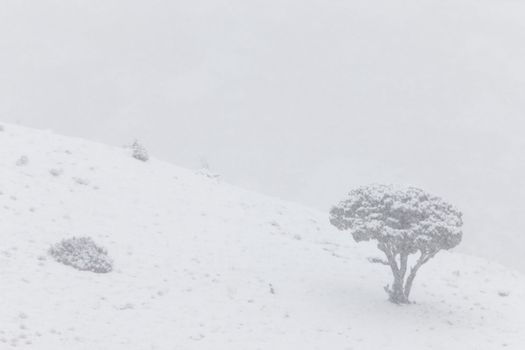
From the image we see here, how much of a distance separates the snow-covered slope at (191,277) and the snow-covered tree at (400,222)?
7.99 feet

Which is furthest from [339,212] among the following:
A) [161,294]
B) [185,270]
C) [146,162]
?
[146,162]

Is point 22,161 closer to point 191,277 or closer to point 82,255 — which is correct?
point 82,255

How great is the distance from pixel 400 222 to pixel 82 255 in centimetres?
1258

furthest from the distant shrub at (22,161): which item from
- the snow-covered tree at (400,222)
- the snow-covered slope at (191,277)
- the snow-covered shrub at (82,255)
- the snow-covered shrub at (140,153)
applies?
the snow-covered tree at (400,222)

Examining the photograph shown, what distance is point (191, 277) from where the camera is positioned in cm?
2572

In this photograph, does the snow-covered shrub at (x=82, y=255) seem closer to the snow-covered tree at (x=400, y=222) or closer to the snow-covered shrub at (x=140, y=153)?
the snow-covered tree at (x=400, y=222)

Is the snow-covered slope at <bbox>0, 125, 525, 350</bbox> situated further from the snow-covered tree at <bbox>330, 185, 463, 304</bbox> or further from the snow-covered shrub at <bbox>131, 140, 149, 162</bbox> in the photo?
the snow-covered tree at <bbox>330, 185, 463, 304</bbox>

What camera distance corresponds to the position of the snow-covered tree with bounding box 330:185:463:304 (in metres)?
25.5

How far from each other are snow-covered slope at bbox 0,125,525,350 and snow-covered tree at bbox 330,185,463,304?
7.99 feet

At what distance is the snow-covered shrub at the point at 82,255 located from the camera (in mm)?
23614

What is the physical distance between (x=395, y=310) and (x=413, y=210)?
164 inches

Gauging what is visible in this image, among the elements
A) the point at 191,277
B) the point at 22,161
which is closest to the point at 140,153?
the point at 22,161

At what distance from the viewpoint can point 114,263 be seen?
986 inches

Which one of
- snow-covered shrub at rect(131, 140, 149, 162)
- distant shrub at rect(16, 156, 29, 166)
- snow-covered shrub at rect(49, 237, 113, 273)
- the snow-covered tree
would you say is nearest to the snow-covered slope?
distant shrub at rect(16, 156, 29, 166)
